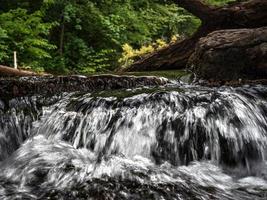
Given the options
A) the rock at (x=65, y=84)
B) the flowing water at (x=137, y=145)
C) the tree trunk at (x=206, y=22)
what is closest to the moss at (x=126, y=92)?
the flowing water at (x=137, y=145)

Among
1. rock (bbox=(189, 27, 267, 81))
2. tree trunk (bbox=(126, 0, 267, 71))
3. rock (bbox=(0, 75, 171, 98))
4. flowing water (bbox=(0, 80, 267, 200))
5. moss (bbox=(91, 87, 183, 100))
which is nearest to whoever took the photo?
flowing water (bbox=(0, 80, 267, 200))

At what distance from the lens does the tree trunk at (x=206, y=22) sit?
7246 millimetres

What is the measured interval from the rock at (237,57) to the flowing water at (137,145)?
0.55 meters

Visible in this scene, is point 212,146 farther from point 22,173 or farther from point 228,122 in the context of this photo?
point 22,173

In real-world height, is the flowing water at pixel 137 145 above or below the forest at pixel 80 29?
below

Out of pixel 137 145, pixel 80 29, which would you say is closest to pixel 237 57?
pixel 137 145

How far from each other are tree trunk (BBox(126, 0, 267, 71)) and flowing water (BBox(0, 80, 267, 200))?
84.0 inches

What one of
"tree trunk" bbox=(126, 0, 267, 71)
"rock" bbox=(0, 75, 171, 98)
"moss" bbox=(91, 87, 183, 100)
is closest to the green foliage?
"tree trunk" bbox=(126, 0, 267, 71)

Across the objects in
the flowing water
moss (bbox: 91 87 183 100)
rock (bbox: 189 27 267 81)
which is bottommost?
the flowing water

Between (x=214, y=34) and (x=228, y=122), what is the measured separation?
2.28 meters

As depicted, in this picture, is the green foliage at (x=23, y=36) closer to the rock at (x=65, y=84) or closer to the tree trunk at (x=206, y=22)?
the tree trunk at (x=206, y=22)

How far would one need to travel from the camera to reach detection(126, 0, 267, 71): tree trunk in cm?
725

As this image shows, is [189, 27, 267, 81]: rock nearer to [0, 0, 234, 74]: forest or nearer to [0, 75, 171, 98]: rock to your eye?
[0, 75, 171, 98]: rock

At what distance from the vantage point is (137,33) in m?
14.5
